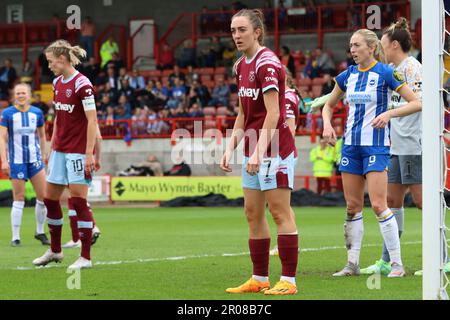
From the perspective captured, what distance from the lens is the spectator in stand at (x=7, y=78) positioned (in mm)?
35156

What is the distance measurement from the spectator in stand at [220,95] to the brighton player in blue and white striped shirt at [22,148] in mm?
16463

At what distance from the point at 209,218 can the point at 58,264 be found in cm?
959

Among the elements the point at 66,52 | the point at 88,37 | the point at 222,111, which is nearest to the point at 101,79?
the point at 88,37

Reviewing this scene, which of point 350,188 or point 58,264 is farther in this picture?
point 58,264

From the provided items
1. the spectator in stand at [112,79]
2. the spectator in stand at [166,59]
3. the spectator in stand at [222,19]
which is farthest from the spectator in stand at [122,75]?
the spectator in stand at [222,19]

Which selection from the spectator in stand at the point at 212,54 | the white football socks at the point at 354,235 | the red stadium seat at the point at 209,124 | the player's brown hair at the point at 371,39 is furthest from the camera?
the spectator in stand at the point at 212,54

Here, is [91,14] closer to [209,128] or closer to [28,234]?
[209,128]

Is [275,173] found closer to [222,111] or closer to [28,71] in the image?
[222,111]

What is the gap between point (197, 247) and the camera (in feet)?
40.5

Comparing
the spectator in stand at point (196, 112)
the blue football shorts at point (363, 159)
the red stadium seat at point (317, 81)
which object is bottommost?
the blue football shorts at point (363, 159)

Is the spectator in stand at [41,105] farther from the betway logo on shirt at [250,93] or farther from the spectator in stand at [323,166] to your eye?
the betway logo on shirt at [250,93]

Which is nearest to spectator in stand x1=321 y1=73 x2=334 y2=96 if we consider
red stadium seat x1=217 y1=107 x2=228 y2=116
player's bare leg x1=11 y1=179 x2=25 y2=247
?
red stadium seat x1=217 y1=107 x2=228 y2=116

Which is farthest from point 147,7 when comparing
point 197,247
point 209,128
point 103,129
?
point 197,247

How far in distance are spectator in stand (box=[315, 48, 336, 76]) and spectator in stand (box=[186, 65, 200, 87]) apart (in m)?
4.14
